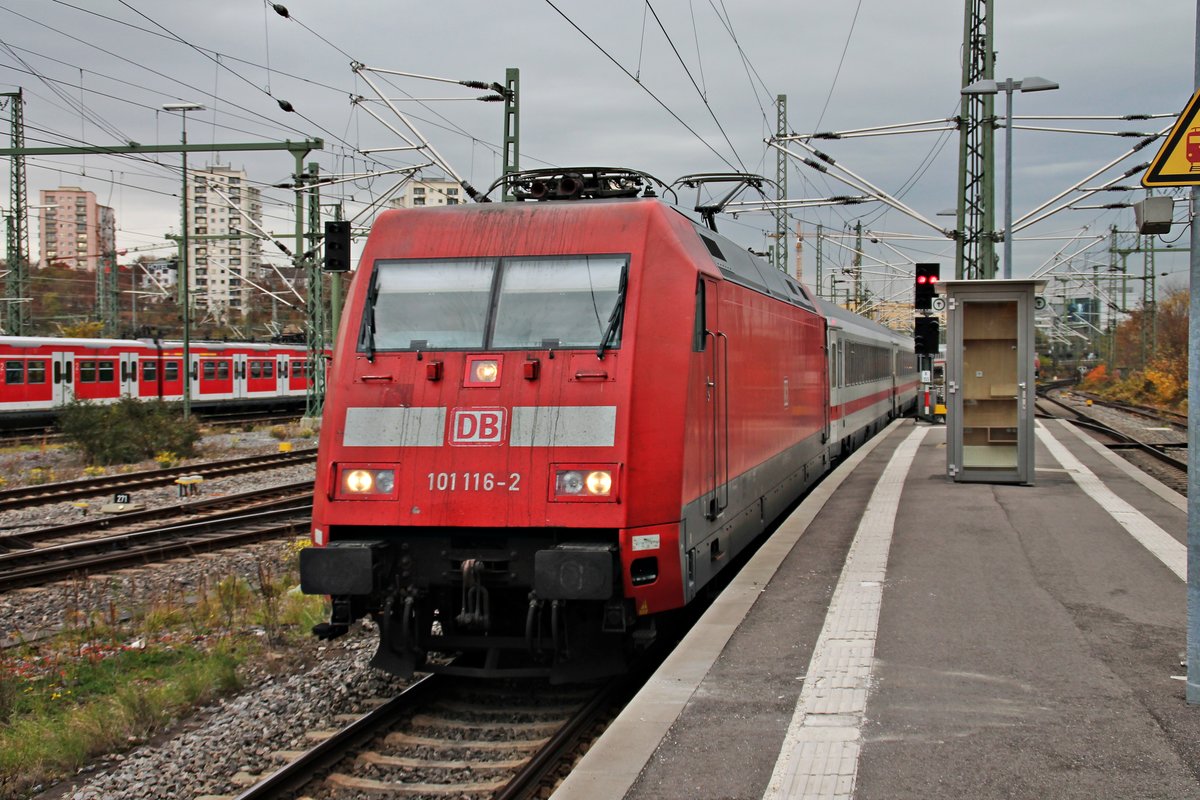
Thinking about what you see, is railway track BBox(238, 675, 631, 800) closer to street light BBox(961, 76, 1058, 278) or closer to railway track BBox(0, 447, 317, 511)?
railway track BBox(0, 447, 317, 511)

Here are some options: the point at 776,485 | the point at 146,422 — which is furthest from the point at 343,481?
the point at 146,422

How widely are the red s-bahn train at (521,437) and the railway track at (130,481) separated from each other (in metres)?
12.2

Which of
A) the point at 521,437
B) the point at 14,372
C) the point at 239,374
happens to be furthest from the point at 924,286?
the point at 239,374

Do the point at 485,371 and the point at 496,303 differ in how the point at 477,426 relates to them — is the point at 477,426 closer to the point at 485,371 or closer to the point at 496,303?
the point at 485,371

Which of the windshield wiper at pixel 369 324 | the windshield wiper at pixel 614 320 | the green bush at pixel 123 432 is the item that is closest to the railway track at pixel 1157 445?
the windshield wiper at pixel 614 320

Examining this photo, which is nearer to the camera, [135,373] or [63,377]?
[63,377]

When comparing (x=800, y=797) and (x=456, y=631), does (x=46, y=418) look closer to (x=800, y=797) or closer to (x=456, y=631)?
(x=456, y=631)

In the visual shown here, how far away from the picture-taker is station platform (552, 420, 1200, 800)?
185 inches

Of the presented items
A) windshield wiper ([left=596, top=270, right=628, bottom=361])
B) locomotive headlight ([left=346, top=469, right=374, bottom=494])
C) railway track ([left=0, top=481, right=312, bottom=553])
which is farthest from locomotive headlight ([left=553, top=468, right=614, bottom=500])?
railway track ([left=0, top=481, right=312, bottom=553])

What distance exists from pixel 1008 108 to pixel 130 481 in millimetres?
17199

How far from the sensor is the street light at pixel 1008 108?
18.6m

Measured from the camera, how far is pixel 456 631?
22.8ft

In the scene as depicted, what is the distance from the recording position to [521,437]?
22.2ft

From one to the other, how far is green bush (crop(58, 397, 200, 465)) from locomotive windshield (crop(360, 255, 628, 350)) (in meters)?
19.0
